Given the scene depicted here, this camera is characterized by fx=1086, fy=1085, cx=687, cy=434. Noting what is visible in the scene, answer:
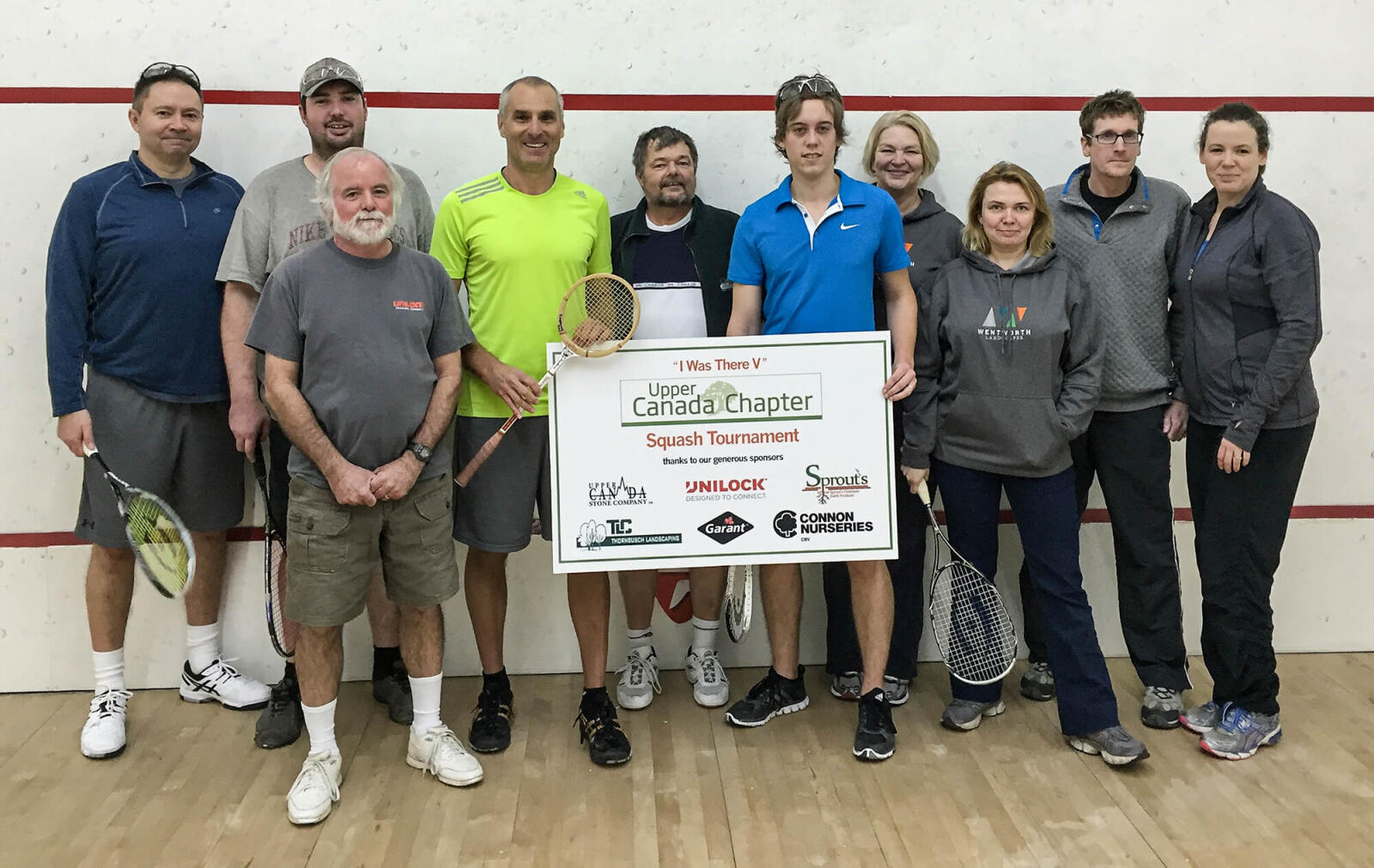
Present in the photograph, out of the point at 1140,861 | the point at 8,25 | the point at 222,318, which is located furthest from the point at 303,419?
the point at 1140,861

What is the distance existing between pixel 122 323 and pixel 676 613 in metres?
1.85

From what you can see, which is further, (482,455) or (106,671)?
(106,671)

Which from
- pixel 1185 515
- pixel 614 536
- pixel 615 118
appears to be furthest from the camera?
pixel 1185 515

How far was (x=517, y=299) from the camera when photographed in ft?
9.19

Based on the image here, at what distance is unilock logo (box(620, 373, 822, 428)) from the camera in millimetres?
2844

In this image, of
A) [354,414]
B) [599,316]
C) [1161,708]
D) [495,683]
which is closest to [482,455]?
[354,414]

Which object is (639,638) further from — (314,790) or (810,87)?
(810,87)

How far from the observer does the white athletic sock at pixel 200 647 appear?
335cm

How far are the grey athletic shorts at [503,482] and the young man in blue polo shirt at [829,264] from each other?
0.62 m

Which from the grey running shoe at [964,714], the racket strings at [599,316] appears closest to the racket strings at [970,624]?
the grey running shoe at [964,714]

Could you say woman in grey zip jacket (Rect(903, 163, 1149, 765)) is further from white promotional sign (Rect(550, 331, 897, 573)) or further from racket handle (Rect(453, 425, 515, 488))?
racket handle (Rect(453, 425, 515, 488))

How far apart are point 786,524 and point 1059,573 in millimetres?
745

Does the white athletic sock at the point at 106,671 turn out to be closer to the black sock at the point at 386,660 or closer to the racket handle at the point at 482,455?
the black sock at the point at 386,660

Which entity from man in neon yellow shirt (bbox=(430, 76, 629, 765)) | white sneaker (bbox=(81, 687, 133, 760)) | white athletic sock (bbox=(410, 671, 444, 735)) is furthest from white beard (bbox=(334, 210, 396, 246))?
white sneaker (bbox=(81, 687, 133, 760))
